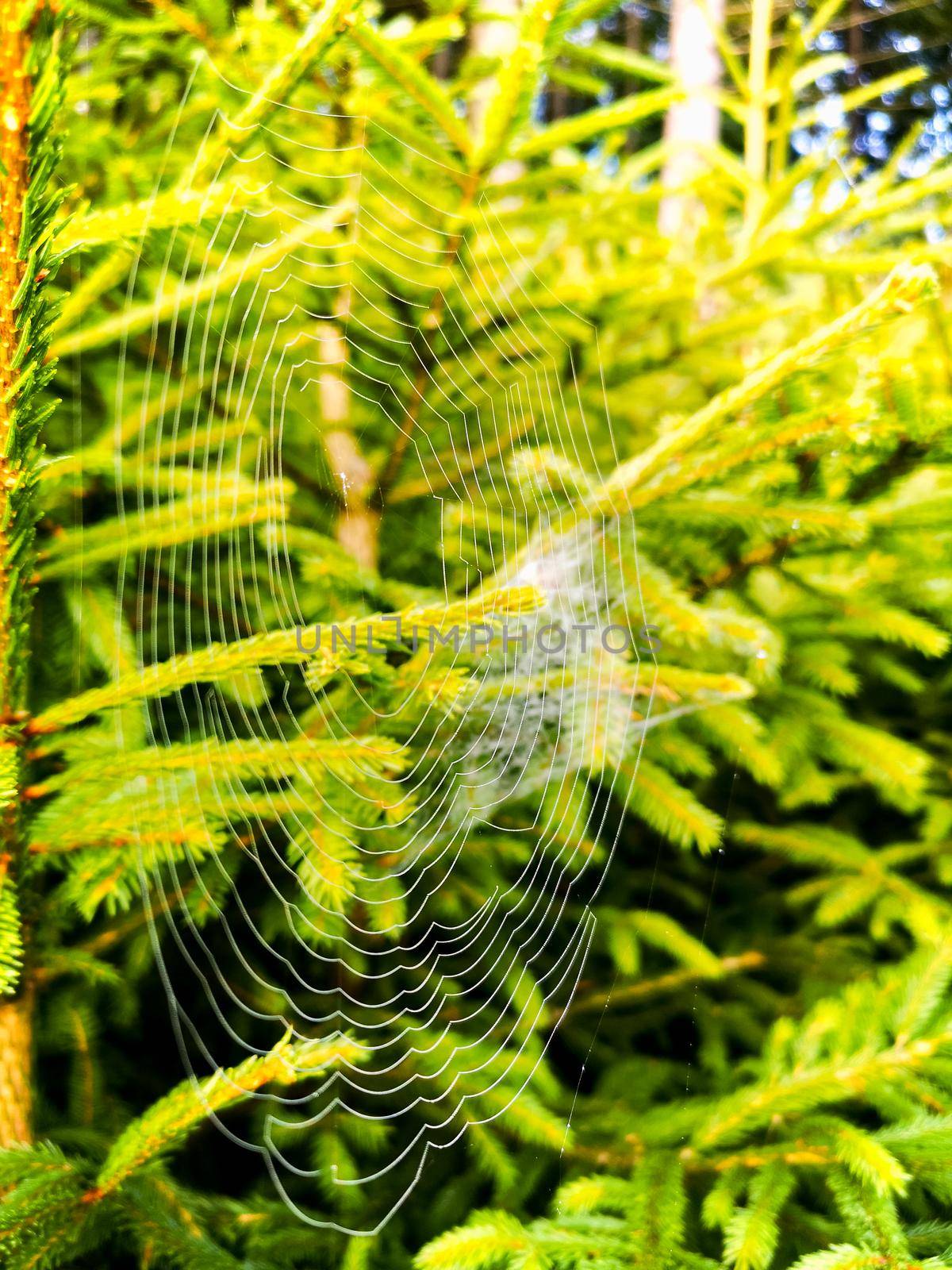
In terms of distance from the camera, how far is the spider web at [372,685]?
945 mm

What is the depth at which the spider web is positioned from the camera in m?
0.95

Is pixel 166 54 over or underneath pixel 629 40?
underneath

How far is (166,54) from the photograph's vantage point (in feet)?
4.50

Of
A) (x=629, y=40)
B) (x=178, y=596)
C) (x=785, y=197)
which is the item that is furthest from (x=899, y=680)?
(x=629, y=40)

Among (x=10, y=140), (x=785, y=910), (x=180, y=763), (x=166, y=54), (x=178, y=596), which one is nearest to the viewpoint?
(x=10, y=140)

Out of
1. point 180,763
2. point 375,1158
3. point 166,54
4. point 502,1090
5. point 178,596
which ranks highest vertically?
point 166,54

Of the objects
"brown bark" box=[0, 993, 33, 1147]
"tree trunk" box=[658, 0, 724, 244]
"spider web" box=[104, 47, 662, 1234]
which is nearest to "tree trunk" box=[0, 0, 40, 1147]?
"brown bark" box=[0, 993, 33, 1147]

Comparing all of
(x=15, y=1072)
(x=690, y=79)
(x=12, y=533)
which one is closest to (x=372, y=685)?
(x=12, y=533)

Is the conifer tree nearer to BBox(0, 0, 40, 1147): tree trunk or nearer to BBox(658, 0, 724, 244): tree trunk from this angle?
BBox(0, 0, 40, 1147): tree trunk

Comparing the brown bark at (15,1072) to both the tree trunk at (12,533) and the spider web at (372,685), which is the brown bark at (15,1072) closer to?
the tree trunk at (12,533)

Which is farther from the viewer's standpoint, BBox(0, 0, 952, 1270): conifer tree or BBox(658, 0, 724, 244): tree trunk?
BBox(658, 0, 724, 244): tree trunk

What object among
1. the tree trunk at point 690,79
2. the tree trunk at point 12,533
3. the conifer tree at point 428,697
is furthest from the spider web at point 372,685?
the tree trunk at point 690,79

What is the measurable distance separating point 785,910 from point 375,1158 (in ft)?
3.14

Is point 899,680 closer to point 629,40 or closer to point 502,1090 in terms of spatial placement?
point 502,1090
